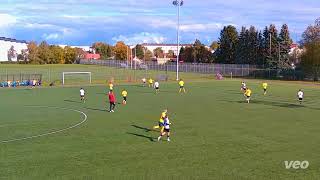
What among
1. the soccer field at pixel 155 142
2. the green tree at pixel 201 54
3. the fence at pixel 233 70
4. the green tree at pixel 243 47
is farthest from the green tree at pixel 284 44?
the soccer field at pixel 155 142

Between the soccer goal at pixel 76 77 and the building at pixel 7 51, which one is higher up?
the building at pixel 7 51

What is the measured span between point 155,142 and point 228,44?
93950mm

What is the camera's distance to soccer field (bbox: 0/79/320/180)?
1644 centimetres

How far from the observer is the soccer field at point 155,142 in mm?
16438

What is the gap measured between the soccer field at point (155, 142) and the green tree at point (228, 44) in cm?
7629

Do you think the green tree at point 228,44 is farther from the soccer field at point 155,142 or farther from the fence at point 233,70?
the soccer field at point 155,142

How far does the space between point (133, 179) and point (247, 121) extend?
47.4 feet

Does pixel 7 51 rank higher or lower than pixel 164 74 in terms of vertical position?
higher

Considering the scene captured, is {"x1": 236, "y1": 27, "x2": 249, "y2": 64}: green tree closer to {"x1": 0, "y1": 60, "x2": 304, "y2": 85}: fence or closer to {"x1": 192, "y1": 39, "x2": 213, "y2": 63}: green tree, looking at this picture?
{"x1": 0, "y1": 60, "x2": 304, "y2": 85}: fence

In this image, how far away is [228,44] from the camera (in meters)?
113

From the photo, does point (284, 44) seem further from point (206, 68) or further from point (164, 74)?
point (164, 74)

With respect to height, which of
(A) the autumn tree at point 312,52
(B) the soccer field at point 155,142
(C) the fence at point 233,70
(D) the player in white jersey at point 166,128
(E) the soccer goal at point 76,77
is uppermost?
(A) the autumn tree at point 312,52

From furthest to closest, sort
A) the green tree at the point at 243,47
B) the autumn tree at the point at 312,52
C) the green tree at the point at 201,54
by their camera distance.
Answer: the green tree at the point at 201,54 → the green tree at the point at 243,47 → the autumn tree at the point at 312,52

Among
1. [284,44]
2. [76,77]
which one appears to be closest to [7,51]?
[76,77]
